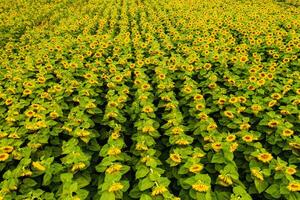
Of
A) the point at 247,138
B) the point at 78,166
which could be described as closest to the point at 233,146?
the point at 247,138

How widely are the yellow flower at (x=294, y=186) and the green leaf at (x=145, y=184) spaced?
129cm

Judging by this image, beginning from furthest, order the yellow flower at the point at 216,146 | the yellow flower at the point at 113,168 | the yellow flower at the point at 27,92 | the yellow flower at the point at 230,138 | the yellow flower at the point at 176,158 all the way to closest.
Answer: the yellow flower at the point at 27,92, the yellow flower at the point at 230,138, the yellow flower at the point at 216,146, the yellow flower at the point at 176,158, the yellow flower at the point at 113,168

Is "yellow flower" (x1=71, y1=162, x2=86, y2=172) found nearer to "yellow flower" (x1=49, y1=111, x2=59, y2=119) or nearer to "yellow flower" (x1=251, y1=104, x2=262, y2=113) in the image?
"yellow flower" (x1=49, y1=111, x2=59, y2=119)

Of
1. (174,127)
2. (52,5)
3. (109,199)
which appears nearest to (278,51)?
(174,127)

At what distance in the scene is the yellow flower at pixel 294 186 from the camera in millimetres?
2996

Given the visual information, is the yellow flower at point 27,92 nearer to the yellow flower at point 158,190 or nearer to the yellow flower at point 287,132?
the yellow flower at point 158,190

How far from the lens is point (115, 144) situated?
3693 mm

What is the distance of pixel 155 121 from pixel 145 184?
134 cm

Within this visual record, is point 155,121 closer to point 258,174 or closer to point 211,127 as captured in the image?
point 211,127

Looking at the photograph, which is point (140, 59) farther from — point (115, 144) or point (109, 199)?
point (109, 199)

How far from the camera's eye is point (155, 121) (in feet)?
14.1

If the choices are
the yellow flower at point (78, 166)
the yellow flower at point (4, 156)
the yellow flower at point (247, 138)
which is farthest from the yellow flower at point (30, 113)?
the yellow flower at point (247, 138)

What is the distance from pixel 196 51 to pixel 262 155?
12.2 feet

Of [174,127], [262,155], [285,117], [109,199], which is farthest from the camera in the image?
[285,117]
